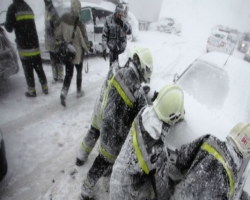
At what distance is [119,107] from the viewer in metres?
1.99

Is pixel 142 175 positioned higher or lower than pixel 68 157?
higher

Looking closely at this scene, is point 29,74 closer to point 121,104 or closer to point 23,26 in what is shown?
point 23,26

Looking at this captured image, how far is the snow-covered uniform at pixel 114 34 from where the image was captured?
4428 mm

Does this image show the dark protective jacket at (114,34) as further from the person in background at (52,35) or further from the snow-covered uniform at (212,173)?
the snow-covered uniform at (212,173)

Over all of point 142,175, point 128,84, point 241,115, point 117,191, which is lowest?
point 241,115

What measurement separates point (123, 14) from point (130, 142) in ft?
12.0

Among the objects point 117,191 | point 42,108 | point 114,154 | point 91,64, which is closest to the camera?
point 117,191

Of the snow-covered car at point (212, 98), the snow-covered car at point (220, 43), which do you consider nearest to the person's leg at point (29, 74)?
the snow-covered car at point (212, 98)

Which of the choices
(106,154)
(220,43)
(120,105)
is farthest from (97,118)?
(220,43)

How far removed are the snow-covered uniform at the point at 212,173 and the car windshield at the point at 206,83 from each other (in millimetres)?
1952

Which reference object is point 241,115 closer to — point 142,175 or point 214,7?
point 142,175

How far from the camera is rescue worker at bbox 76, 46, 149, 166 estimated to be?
2.21 meters

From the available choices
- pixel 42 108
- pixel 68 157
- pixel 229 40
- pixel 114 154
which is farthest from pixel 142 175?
pixel 229 40

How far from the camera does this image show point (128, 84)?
1952 millimetres
